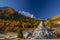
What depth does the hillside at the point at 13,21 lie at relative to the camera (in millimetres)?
4949

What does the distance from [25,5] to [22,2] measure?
99mm

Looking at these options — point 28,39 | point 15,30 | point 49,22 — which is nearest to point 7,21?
point 15,30

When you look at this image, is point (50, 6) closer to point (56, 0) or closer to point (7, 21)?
point (56, 0)

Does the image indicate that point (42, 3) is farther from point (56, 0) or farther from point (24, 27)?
point (24, 27)

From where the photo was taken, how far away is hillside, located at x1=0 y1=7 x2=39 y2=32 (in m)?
4.95

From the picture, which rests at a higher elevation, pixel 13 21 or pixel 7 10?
pixel 7 10

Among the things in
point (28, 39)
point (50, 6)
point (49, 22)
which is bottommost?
point (28, 39)

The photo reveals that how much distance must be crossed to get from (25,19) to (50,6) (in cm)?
66

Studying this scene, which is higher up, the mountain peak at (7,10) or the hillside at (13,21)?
the mountain peak at (7,10)

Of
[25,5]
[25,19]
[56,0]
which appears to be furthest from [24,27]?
[56,0]

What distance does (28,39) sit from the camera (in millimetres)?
4867

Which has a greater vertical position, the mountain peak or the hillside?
the mountain peak

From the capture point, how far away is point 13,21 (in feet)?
16.3

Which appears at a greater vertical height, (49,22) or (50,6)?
(50,6)
